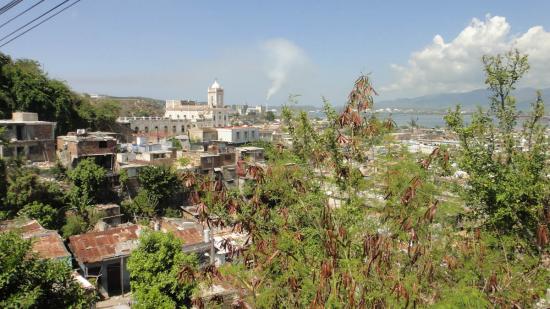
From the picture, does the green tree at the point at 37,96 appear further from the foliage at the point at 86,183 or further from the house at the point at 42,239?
the house at the point at 42,239

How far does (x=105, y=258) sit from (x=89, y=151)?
845cm

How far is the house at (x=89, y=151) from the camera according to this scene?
18.8 meters

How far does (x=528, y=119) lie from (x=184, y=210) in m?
15.0

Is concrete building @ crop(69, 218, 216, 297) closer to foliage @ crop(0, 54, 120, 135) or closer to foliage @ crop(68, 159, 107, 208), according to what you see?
foliage @ crop(68, 159, 107, 208)

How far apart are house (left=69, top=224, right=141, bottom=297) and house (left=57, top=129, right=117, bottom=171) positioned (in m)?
6.84

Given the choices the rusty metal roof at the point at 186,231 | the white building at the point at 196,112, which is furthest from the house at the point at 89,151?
the white building at the point at 196,112

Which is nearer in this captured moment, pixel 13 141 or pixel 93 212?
pixel 93 212

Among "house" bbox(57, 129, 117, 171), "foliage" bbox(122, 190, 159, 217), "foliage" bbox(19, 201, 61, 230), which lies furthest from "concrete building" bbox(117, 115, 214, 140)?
"foliage" bbox(19, 201, 61, 230)

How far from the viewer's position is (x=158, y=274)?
991 centimetres

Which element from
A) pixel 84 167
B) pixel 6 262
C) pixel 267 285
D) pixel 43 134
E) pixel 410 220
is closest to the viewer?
pixel 410 220

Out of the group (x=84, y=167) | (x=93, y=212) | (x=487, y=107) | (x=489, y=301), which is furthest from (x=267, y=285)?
(x=84, y=167)

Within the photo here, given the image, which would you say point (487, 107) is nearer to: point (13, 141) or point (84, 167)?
point (84, 167)

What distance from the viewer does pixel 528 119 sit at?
7719mm

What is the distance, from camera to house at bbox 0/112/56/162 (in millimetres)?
19047
